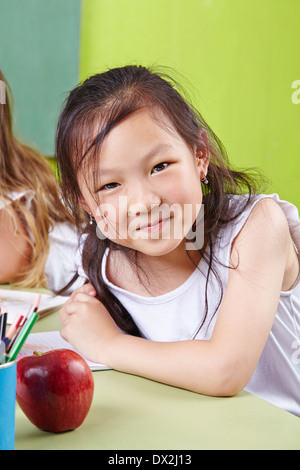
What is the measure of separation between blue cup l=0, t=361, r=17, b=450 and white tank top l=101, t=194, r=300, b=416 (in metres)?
0.49

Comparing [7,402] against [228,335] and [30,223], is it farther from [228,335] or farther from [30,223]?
[30,223]

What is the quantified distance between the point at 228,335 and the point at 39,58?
187 centimetres

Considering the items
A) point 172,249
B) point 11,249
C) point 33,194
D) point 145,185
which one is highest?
point 145,185

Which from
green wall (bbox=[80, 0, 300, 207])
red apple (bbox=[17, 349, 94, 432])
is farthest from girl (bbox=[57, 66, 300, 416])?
green wall (bbox=[80, 0, 300, 207])

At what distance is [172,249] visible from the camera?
0.84 m

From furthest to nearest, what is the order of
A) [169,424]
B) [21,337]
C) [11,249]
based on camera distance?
1. [11,249]
2. [169,424]
3. [21,337]

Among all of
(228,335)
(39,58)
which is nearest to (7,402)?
(228,335)

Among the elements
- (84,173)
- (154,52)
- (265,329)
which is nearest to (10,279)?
(84,173)

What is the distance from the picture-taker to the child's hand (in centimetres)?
79

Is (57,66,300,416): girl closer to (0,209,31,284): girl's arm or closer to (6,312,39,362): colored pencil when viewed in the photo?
(6,312,39,362): colored pencil

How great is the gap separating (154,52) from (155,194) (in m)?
1.66

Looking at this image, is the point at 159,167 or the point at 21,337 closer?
the point at 21,337

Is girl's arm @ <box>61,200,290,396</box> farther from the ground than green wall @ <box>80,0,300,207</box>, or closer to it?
closer to it

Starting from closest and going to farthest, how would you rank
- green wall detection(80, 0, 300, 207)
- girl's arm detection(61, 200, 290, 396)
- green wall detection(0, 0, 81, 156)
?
girl's arm detection(61, 200, 290, 396) → green wall detection(80, 0, 300, 207) → green wall detection(0, 0, 81, 156)
